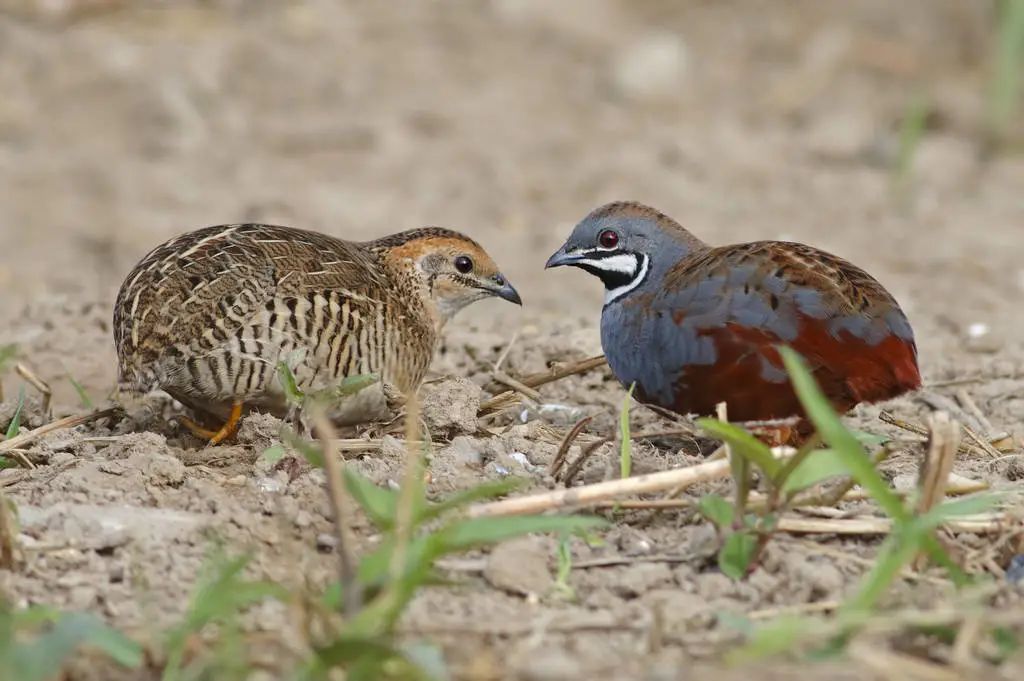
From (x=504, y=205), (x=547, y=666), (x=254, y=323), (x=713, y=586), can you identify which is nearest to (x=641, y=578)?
(x=713, y=586)

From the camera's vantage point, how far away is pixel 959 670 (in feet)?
10.2

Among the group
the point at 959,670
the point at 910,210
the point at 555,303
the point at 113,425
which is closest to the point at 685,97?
the point at 910,210

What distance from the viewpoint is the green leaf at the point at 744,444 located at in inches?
141

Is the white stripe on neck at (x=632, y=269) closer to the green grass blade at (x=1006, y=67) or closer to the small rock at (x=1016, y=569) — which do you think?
the small rock at (x=1016, y=569)

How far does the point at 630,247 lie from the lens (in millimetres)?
5730

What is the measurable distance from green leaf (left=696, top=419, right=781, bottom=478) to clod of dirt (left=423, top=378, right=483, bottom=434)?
1.49 m

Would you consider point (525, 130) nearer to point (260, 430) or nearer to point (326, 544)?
point (260, 430)

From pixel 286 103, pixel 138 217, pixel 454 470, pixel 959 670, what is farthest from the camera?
pixel 286 103

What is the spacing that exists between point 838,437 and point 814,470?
0.89ft

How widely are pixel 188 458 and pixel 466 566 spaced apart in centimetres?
144

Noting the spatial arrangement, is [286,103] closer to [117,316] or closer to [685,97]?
[685,97]

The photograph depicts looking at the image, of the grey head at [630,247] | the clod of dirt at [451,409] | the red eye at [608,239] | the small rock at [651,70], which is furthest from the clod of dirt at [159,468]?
the small rock at [651,70]

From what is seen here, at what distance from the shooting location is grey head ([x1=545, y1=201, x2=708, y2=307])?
571cm

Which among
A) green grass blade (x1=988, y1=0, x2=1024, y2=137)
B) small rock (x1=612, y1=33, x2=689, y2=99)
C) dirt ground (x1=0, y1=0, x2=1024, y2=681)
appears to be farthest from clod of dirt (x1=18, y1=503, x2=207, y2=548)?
small rock (x1=612, y1=33, x2=689, y2=99)
